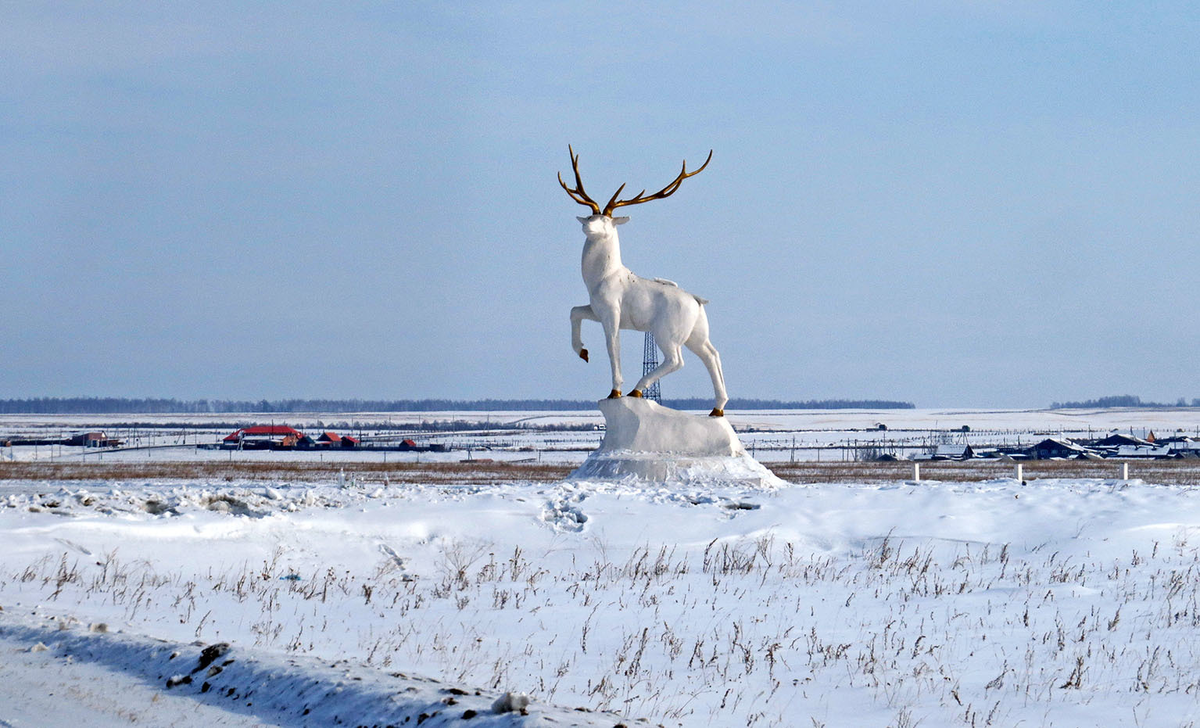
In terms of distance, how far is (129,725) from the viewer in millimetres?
→ 6168

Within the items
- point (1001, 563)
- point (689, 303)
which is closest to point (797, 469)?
point (689, 303)

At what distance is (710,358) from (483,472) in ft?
58.6

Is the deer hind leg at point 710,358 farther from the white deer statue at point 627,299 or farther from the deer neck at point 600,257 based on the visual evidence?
the deer neck at point 600,257

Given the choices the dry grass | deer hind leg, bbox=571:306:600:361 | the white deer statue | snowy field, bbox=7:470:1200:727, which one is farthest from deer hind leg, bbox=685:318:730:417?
the dry grass

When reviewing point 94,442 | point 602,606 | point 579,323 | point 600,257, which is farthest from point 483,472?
point 94,442

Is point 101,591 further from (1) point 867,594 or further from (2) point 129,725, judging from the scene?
(1) point 867,594

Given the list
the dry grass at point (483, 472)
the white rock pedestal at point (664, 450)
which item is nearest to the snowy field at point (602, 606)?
the white rock pedestal at point (664, 450)

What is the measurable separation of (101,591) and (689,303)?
39.9ft

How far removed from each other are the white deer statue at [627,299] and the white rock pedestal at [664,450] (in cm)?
49

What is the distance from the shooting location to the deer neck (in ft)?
66.7

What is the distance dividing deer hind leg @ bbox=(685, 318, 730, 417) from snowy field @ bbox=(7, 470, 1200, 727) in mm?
3756

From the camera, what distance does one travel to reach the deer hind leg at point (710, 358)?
21.2m

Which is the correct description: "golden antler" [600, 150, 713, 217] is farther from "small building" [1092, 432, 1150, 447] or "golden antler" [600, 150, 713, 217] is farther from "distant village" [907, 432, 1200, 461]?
"small building" [1092, 432, 1150, 447]

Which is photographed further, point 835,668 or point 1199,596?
point 1199,596
